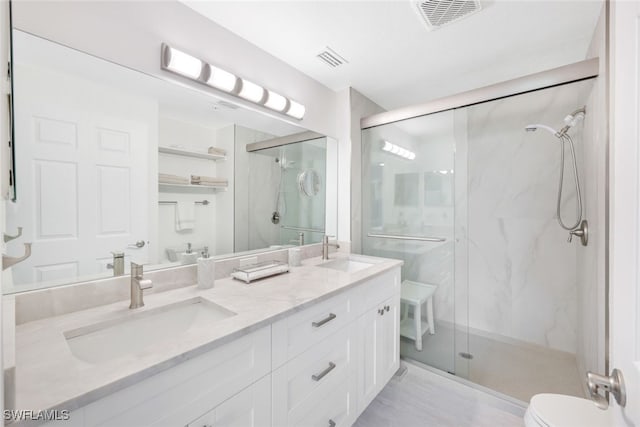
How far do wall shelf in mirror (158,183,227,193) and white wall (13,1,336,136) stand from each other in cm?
52

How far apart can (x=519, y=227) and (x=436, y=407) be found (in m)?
1.61

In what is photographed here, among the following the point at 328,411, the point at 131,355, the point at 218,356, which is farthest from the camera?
the point at 328,411

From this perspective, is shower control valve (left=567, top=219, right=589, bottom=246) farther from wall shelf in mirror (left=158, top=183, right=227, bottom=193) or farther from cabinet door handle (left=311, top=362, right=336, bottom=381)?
wall shelf in mirror (left=158, top=183, right=227, bottom=193)

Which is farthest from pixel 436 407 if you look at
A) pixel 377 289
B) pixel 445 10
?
pixel 445 10

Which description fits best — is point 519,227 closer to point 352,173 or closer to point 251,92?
point 352,173

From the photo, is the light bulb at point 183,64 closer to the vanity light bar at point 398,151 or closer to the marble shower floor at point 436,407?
the vanity light bar at point 398,151

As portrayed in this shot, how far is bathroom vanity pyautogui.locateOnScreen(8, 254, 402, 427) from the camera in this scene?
0.64 metres

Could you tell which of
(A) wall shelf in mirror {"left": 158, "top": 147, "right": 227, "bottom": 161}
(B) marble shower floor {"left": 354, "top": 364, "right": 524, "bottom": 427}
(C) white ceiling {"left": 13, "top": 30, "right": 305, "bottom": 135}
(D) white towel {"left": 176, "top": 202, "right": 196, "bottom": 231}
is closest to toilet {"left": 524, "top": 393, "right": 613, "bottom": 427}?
(B) marble shower floor {"left": 354, "top": 364, "right": 524, "bottom": 427}

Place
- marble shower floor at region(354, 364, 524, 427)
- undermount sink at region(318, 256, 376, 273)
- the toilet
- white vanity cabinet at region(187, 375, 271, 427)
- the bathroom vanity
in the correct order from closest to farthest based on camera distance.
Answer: the bathroom vanity, white vanity cabinet at region(187, 375, 271, 427), the toilet, marble shower floor at region(354, 364, 524, 427), undermount sink at region(318, 256, 376, 273)

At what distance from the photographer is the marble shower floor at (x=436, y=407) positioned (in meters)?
1.58

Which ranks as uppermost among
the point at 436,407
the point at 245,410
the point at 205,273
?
the point at 205,273

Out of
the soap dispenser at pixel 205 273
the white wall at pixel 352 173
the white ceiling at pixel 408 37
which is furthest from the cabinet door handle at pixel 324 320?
the white ceiling at pixel 408 37

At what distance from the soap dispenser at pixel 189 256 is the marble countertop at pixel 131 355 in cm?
16

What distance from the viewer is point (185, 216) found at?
1.38 m
